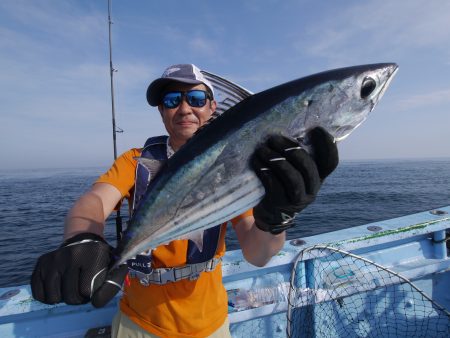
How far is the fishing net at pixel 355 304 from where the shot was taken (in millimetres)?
4027

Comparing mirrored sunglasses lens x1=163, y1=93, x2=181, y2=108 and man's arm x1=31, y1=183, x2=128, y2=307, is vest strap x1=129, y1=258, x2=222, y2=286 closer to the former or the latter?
man's arm x1=31, y1=183, x2=128, y2=307

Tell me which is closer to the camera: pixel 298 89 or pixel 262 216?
pixel 298 89

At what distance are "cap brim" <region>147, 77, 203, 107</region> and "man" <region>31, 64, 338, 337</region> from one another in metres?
0.01

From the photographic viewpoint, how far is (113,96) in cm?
761

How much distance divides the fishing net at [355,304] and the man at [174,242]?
1766mm

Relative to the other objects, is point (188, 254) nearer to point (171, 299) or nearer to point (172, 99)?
point (171, 299)

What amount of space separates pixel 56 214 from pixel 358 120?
69.2ft

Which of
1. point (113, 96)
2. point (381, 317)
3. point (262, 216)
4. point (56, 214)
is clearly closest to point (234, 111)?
point (262, 216)

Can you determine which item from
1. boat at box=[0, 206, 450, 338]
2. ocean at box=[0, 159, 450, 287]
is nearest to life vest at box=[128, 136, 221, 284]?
boat at box=[0, 206, 450, 338]

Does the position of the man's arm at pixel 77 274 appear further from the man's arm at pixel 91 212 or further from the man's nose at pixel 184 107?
the man's nose at pixel 184 107

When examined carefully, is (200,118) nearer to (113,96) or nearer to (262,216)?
(262,216)

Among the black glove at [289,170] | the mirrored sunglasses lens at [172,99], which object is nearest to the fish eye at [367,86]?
the black glove at [289,170]

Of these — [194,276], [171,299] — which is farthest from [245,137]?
[171,299]

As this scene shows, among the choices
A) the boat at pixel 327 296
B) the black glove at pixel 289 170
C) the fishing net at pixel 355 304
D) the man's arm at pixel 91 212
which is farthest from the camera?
the fishing net at pixel 355 304
